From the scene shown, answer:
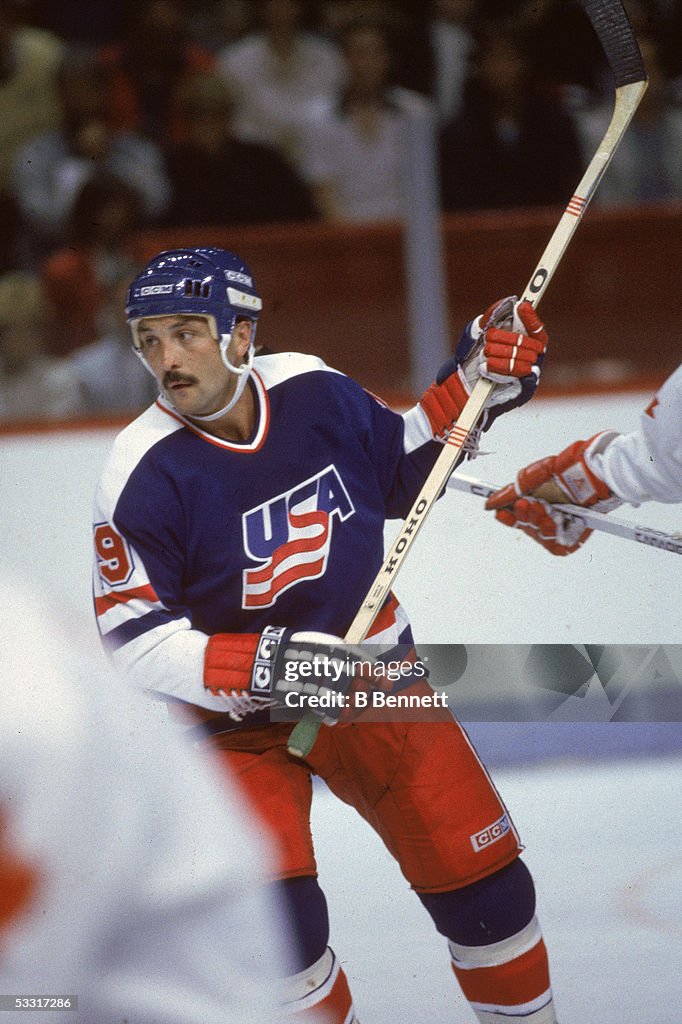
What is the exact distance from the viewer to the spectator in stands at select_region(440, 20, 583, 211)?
2.36m

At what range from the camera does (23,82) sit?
286cm

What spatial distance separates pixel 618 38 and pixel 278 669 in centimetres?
98

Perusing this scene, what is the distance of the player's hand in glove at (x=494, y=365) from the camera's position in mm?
1875

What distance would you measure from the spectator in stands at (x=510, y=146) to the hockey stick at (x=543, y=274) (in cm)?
36

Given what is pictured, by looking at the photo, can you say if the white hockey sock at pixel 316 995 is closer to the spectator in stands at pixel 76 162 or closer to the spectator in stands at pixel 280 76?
the spectator in stands at pixel 76 162

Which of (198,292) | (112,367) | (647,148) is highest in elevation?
(647,148)

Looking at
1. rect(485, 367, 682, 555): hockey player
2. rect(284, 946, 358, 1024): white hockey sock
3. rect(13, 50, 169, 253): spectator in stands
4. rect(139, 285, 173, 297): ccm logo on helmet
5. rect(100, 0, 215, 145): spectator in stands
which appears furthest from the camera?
rect(100, 0, 215, 145): spectator in stands

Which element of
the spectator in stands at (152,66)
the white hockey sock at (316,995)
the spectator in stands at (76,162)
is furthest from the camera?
the spectator in stands at (152,66)

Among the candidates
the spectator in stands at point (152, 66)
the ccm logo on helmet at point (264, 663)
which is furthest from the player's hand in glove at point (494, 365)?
the spectator in stands at point (152, 66)

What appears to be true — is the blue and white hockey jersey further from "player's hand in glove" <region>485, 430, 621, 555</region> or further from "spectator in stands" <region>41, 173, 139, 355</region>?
"spectator in stands" <region>41, 173, 139, 355</region>

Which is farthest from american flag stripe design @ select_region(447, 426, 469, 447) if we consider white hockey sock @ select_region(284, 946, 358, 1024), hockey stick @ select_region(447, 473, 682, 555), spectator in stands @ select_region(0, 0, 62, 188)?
spectator in stands @ select_region(0, 0, 62, 188)

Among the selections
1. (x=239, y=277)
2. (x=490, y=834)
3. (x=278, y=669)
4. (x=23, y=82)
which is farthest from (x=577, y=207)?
(x=23, y=82)

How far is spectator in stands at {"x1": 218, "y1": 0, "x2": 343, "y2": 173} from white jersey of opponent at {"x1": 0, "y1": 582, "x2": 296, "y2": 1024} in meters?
1.09

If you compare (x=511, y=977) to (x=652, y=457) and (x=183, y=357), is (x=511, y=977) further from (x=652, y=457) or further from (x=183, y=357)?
(x=183, y=357)
